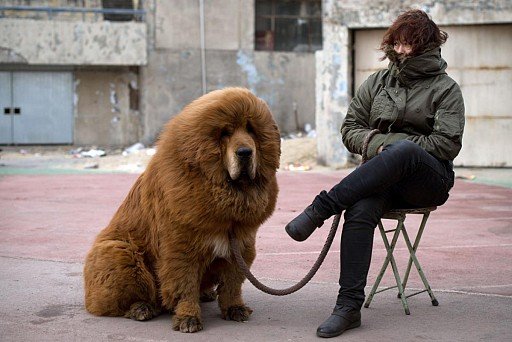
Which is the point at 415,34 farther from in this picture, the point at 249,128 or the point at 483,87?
the point at 483,87

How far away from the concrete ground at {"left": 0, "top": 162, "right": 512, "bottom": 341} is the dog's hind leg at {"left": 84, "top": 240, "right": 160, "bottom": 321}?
0.09 metres

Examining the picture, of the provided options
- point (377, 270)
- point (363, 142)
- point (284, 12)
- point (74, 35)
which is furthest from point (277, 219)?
point (284, 12)

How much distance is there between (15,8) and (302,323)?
22.2 meters

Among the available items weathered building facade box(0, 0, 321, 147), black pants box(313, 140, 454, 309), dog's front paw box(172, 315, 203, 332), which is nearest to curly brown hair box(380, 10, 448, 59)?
black pants box(313, 140, 454, 309)

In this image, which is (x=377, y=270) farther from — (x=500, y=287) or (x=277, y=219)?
(x=277, y=219)

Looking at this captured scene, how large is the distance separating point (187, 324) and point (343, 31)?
499 inches

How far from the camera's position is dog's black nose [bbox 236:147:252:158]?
14.2ft

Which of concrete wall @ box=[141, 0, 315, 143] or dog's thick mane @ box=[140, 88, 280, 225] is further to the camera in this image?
concrete wall @ box=[141, 0, 315, 143]

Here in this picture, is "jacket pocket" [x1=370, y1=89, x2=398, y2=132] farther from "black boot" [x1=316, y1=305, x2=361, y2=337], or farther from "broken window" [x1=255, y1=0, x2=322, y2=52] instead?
"broken window" [x1=255, y1=0, x2=322, y2=52]

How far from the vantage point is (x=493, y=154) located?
16.1 m

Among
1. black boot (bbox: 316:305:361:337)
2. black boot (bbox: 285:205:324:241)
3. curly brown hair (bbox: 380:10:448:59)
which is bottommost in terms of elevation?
black boot (bbox: 316:305:361:337)

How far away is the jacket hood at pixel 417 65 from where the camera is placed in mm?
4879

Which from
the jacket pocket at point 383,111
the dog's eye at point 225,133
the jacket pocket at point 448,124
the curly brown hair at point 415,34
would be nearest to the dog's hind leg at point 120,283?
the dog's eye at point 225,133

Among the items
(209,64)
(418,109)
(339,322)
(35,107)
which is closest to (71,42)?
(35,107)
